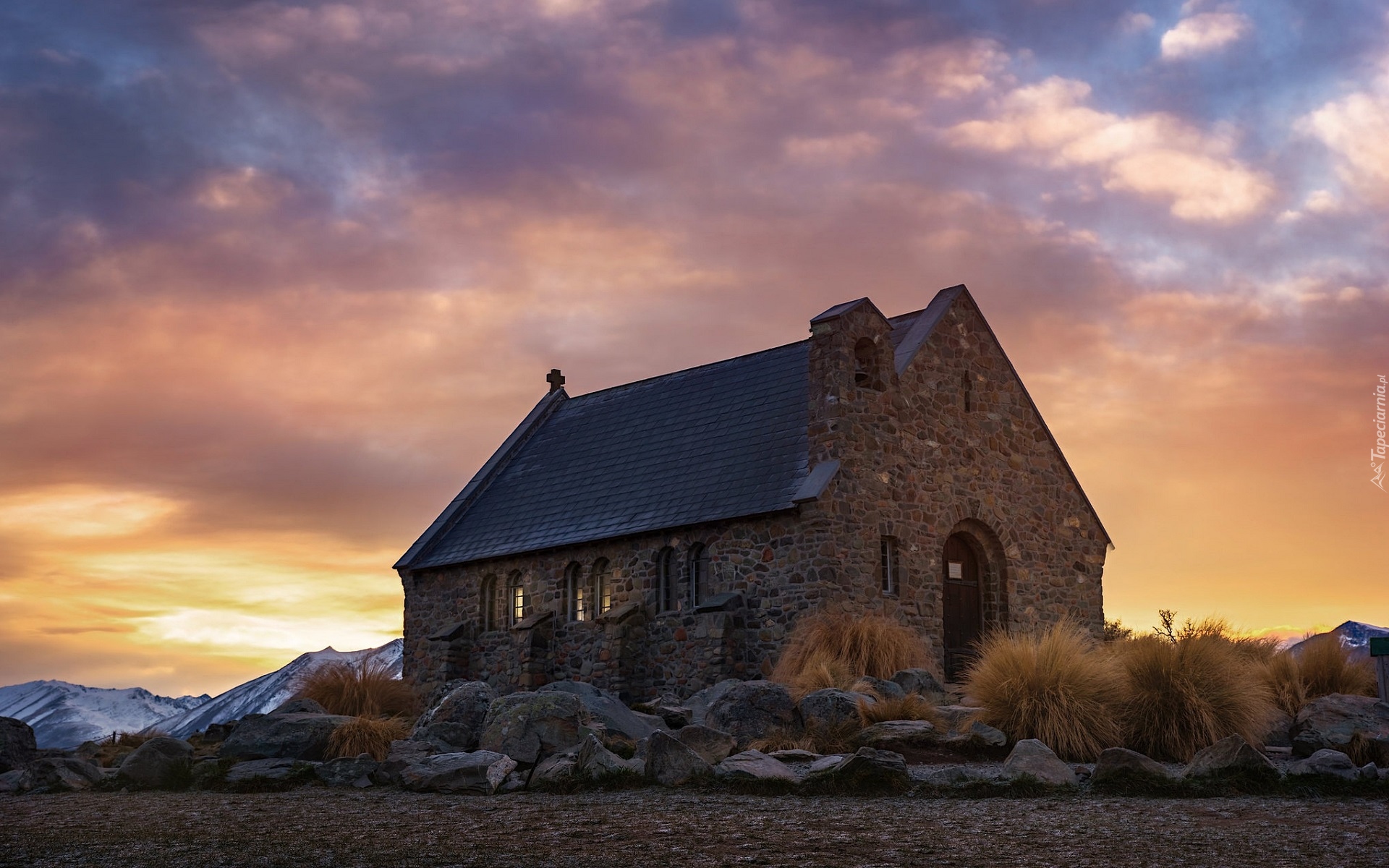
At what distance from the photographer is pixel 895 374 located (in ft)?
90.7

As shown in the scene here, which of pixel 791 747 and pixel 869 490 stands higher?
pixel 869 490

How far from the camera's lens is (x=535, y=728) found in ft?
51.8

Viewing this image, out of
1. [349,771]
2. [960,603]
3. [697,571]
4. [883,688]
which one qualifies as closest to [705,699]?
[883,688]

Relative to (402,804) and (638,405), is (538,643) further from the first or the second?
(402,804)

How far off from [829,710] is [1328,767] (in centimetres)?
596

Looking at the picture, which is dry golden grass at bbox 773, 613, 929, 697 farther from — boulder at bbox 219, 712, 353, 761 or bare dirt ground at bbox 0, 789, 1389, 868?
bare dirt ground at bbox 0, 789, 1389, 868

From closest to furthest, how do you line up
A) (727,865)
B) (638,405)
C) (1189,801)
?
1. (727,865)
2. (1189,801)
3. (638,405)

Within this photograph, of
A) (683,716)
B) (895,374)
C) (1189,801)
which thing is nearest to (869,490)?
(895,374)

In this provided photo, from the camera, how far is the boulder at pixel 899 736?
635 inches

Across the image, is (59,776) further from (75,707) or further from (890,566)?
(75,707)

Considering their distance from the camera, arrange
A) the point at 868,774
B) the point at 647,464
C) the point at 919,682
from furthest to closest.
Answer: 1. the point at 647,464
2. the point at 919,682
3. the point at 868,774

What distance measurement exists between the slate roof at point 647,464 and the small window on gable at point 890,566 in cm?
223

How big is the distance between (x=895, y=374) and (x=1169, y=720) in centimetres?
1209

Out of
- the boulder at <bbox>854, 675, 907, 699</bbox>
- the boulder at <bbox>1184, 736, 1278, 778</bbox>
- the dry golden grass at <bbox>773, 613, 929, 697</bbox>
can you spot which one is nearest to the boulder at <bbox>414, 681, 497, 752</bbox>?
the boulder at <bbox>854, 675, 907, 699</bbox>
